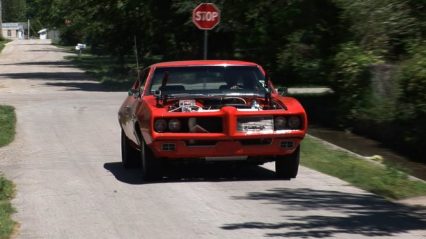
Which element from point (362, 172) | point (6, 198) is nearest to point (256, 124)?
point (362, 172)

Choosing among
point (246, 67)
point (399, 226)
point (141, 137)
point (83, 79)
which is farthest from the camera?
point (83, 79)

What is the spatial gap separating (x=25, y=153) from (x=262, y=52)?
11535 mm

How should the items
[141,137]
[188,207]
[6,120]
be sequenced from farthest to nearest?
[6,120]
[141,137]
[188,207]

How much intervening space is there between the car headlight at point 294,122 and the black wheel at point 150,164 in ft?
5.58

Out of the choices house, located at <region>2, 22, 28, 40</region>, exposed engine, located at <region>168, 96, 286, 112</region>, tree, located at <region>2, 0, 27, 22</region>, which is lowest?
house, located at <region>2, 22, 28, 40</region>

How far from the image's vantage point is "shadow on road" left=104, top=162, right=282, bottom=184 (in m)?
11.7

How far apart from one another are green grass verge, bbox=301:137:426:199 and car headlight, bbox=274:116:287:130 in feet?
4.22

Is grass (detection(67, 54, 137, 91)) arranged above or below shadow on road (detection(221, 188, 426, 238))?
below

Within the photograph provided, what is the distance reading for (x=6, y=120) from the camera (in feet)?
63.3

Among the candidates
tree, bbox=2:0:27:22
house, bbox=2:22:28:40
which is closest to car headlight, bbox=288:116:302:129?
house, bbox=2:22:28:40

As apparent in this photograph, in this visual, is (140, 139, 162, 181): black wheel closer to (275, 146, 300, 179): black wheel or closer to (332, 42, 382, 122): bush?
(275, 146, 300, 179): black wheel

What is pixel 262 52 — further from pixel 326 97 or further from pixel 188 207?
pixel 188 207

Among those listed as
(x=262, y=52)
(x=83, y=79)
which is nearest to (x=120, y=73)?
(x=83, y=79)

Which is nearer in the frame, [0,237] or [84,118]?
[0,237]
